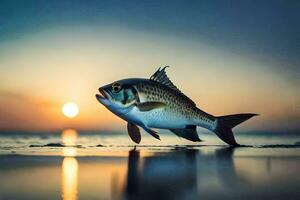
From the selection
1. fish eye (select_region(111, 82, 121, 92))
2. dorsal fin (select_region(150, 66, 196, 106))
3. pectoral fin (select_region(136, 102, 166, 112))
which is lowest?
pectoral fin (select_region(136, 102, 166, 112))

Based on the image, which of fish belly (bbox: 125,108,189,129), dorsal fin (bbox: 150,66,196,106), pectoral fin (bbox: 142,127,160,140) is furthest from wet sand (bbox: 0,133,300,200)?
dorsal fin (bbox: 150,66,196,106)

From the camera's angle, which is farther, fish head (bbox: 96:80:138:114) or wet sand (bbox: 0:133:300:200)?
fish head (bbox: 96:80:138:114)

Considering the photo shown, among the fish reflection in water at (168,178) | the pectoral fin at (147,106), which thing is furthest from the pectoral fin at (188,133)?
the fish reflection in water at (168,178)

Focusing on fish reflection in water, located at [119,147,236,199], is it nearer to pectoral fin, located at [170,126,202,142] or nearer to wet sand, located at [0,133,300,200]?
wet sand, located at [0,133,300,200]

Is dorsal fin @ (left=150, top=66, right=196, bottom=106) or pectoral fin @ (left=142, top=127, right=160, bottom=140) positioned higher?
dorsal fin @ (left=150, top=66, right=196, bottom=106)

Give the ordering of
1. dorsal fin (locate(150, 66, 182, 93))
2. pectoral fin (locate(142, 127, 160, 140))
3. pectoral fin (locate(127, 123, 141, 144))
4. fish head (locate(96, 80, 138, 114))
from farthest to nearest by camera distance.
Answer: dorsal fin (locate(150, 66, 182, 93)) → pectoral fin (locate(127, 123, 141, 144)) → fish head (locate(96, 80, 138, 114)) → pectoral fin (locate(142, 127, 160, 140))

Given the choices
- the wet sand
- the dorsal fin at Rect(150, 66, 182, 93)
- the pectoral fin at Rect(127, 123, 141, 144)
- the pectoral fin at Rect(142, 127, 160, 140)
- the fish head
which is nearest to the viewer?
the wet sand

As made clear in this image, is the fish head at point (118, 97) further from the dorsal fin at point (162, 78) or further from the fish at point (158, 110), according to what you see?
the dorsal fin at point (162, 78)
